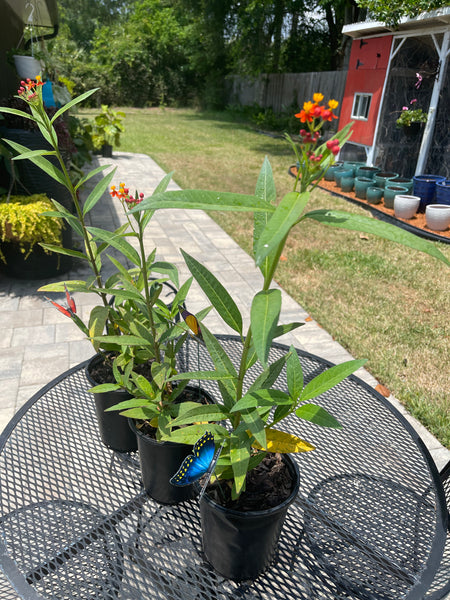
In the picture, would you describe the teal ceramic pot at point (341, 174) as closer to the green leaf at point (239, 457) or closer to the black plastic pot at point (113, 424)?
the black plastic pot at point (113, 424)

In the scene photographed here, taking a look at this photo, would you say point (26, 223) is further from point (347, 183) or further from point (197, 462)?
point (347, 183)

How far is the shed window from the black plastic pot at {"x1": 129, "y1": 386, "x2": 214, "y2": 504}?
7746 millimetres

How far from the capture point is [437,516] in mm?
1151

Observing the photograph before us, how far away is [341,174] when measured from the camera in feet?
24.3

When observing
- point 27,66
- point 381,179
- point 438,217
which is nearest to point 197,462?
point 27,66

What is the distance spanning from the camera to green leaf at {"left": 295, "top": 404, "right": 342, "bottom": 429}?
2.81ft

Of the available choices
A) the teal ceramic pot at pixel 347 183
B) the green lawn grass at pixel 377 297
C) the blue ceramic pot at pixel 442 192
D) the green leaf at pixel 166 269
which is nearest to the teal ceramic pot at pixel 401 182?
the blue ceramic pot at pixel 442 192

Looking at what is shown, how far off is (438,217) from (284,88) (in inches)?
486

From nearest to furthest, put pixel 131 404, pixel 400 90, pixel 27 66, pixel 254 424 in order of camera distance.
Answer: pixel 254 424, pixel 131 404, pixel 27 66, pixel 400 90

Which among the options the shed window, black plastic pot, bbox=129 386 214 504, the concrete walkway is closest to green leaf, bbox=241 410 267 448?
black plastic pot, bbox=129 386 214 504

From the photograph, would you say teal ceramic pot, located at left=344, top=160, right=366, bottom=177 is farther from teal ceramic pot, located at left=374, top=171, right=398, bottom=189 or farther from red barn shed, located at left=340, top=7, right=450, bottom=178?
teal ceramic pot, located at left=374, top=171, right=398, bottom=189

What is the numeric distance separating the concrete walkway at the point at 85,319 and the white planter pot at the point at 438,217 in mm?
2482

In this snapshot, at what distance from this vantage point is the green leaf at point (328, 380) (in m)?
0.92

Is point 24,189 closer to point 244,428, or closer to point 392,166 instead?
point 244,428
